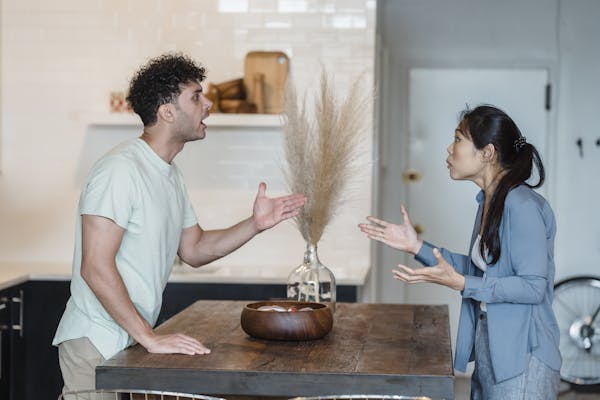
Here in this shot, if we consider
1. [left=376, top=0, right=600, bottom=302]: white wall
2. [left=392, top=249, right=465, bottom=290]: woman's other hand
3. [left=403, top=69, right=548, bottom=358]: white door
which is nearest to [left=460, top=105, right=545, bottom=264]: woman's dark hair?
[left=392, top=249, right=465, bottom=290]: woman's other hand

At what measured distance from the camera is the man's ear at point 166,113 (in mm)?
2842

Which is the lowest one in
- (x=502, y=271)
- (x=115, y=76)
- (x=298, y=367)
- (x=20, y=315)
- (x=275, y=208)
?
(x=20, y=315)

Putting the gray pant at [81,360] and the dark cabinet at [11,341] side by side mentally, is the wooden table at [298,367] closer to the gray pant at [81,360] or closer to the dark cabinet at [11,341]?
the gray pant at [81,360]

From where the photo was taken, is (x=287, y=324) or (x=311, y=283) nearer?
(x=287, y=324)

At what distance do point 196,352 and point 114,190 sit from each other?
1.71 feet

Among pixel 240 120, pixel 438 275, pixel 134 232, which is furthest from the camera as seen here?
pixel 240 120

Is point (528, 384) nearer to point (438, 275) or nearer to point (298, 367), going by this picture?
point (438, 275)

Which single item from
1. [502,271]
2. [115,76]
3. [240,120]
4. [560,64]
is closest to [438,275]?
[502,271]

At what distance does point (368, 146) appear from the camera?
4754 mm

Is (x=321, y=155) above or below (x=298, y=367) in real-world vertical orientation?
above

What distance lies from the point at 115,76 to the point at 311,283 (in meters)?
2.25

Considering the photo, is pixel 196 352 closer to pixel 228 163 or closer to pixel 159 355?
pixel 159 355

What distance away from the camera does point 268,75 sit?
A: 186 inches

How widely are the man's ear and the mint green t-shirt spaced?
105 millimetres
